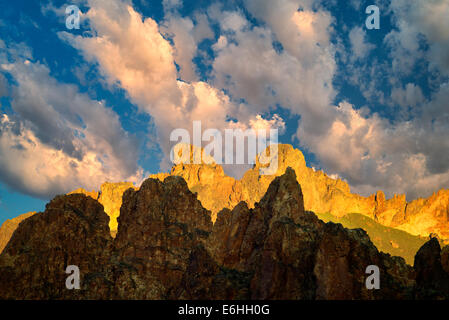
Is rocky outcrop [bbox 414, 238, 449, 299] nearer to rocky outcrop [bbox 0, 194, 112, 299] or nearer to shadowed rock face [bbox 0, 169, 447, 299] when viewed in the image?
shadowed rock face [bbox 0, 169, 447, 299]

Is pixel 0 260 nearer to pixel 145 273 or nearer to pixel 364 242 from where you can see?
pixel 145 273

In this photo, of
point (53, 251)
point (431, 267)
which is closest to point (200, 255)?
point (431, 267)

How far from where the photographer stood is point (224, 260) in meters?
57.8

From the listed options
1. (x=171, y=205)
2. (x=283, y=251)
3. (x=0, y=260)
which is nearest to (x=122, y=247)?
(x=171, y=205)

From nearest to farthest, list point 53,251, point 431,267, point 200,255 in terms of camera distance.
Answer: point 200,255 < point 431,267 < point 53,251

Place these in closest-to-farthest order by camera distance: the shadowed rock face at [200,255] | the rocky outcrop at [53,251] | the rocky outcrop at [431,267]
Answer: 1. the shadowed rock face at [200,255]
2. the rocky outcrop at [431,267]
3. the rocky outcrop at [53,251]

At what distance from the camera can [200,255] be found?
176 ft

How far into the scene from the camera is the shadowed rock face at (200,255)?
136ft

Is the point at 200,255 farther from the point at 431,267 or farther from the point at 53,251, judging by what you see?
the point at 53,251

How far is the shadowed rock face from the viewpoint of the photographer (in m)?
41.5

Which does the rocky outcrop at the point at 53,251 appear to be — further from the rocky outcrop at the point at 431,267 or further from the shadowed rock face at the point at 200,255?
the rocky outcrop at the point at 431,267

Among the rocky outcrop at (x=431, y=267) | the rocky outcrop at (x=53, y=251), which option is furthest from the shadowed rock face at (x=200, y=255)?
the rocky outcrop at (x=431, y=267)

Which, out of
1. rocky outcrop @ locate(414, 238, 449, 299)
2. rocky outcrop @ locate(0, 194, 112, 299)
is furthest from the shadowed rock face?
rocky outcrop @ locate(414, 238, 449, 299)
